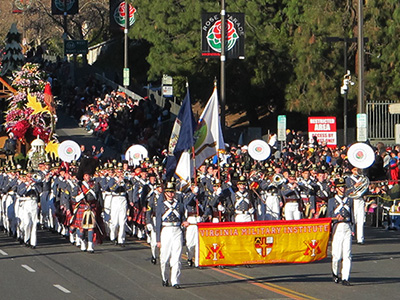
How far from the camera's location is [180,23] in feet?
160

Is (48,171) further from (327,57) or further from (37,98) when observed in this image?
(327,57)

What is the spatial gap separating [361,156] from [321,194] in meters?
2.17

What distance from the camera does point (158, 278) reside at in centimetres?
1981

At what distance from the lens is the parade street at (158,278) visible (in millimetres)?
17906

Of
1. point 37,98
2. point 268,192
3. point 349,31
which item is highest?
point 349,31

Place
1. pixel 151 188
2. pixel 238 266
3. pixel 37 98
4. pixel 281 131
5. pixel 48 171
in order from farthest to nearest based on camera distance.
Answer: pixel 37 98 → pixel 281 131 → pixel 48 171 → pixel 151 188 → pixel 238 266

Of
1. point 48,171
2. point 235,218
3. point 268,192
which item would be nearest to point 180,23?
point 48,171

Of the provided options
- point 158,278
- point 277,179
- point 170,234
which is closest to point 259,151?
point 277,179

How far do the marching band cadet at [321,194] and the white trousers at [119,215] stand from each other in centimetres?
458

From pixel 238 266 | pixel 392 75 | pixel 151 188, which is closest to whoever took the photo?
pixel 238 266

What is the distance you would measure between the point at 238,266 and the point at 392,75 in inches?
1079

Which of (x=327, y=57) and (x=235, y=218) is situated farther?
(x=327, y=57)

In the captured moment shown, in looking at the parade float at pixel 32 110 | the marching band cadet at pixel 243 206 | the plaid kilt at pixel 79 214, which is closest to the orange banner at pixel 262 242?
the marching band cadet at pixel 243 206

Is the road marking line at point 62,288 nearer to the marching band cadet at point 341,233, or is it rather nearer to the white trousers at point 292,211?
the marching band cadet at point 341,233
